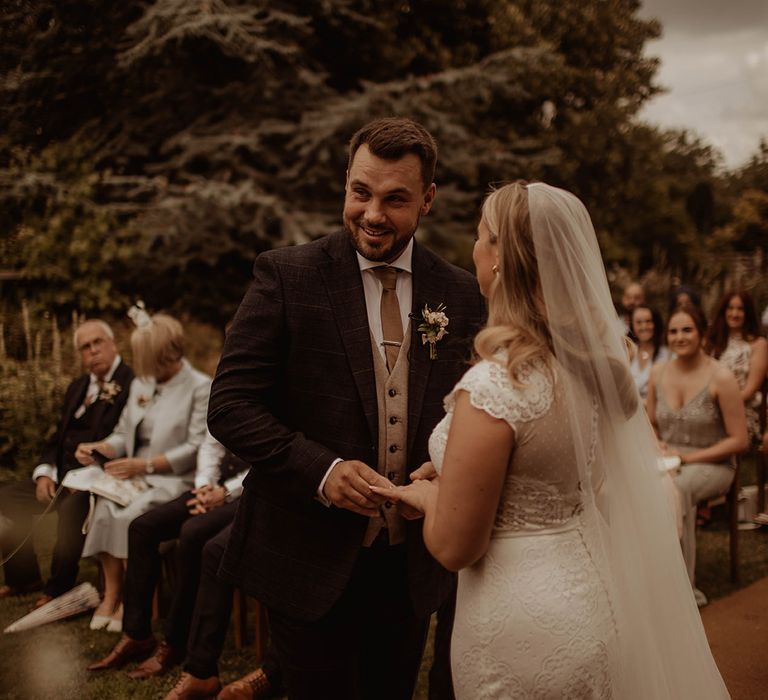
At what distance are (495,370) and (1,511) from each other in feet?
13.9

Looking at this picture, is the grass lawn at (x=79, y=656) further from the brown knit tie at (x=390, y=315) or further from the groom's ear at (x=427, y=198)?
the groom's ear at (x=427, y=198)

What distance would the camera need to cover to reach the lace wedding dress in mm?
1845

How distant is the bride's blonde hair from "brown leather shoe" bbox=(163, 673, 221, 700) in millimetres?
2857

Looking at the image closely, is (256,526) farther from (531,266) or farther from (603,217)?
(603,217)

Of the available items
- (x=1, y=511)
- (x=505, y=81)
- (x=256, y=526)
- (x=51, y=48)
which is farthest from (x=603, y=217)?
(x=256, y=526)

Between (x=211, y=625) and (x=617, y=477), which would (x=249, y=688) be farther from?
(x=617, y=477)

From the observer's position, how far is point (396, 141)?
229cm

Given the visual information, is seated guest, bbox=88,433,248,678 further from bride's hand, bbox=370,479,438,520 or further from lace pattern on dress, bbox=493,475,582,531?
lace pattern on dress, bbox=493,475,582,531

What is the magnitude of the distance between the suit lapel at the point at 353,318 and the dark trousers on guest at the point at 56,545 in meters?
3.83

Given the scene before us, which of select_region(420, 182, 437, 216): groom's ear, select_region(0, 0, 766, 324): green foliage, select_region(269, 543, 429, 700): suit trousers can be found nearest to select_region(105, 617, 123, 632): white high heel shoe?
select_region(269, 543, 429, 700): suit trousers

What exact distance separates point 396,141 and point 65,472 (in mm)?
4374

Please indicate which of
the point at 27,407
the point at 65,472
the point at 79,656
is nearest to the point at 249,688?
the point at 79,656

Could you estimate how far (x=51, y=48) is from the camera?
10172mm

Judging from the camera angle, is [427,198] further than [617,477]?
Yes
